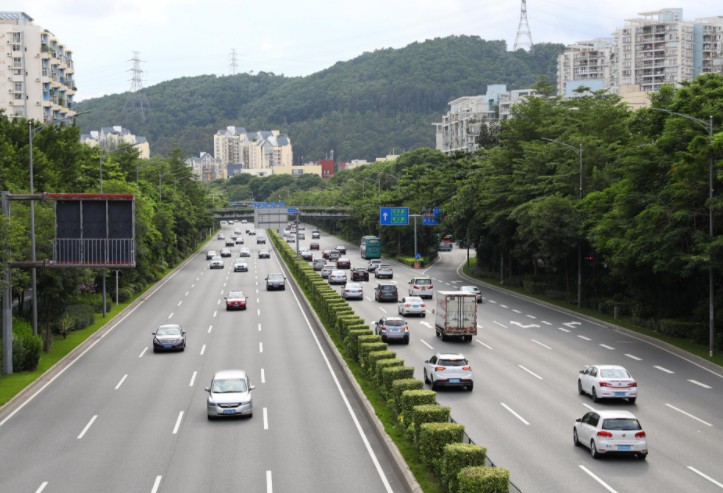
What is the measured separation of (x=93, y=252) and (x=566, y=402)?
19.5m

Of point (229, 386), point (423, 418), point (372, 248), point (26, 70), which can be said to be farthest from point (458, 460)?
point (26, 70)

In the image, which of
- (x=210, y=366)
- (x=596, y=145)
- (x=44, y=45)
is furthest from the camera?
(x=44, y=45)

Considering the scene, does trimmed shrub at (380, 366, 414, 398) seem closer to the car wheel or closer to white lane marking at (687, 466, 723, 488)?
the car wheel

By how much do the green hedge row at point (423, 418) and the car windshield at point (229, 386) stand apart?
465cm

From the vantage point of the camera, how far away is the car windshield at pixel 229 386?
1170 inches

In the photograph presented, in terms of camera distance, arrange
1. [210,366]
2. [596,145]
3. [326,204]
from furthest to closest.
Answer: [326,204]
[596,145]
[210,366]

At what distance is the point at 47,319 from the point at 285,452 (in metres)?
24.6

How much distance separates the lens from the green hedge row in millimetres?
17969

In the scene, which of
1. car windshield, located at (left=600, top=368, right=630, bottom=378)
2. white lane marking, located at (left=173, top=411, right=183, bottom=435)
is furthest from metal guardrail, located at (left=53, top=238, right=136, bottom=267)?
car windshield, located at (left=600, top=368, right=630, bottom=378)

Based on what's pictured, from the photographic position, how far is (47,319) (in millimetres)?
45281

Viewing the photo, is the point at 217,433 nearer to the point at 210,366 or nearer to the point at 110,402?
the point at 110,402

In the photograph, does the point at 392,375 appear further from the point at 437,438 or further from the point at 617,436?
the point at 437,438

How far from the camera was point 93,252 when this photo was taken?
37625mm

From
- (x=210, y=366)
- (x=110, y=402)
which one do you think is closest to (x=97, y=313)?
(x=210, y=366)
